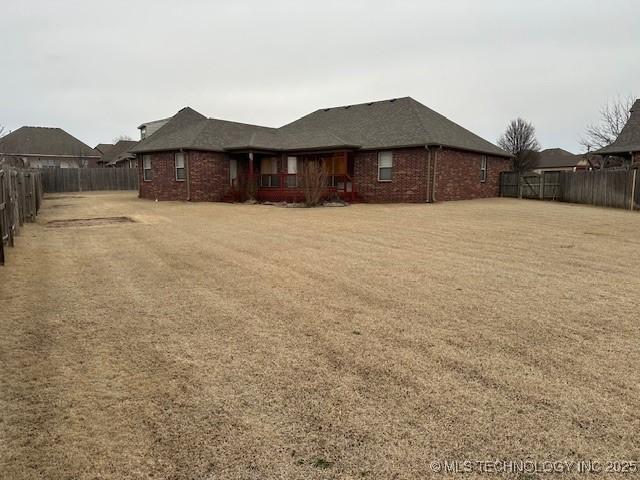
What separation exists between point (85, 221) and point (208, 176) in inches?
392

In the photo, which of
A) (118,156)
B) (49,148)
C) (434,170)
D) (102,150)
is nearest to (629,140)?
(434,170)

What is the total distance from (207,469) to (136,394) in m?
1.03

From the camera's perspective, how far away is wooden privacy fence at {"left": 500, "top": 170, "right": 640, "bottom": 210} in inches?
743

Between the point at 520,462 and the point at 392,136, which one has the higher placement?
the point at 392,136

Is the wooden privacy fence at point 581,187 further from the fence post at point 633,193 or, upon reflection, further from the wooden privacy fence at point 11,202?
the wooden privacy fence at point 11,202

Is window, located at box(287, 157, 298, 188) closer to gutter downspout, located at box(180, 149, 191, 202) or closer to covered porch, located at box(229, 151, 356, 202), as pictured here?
covered porch, located at box(229, 151, 356, 202)

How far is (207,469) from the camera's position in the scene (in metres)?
2.35

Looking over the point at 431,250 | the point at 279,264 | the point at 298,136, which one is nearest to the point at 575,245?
the point at 431,250

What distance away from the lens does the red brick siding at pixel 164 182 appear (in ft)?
78.1

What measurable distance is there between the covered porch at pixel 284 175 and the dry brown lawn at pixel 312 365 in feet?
48.2

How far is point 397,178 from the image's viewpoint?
21.3m

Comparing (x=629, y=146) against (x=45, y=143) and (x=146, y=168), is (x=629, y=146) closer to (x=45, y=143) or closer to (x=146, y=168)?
Result: (x=146, y=168)

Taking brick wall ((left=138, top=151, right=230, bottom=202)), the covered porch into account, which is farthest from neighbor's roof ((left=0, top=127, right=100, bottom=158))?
the covered porch

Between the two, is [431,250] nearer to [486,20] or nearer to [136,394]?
[136,394]
